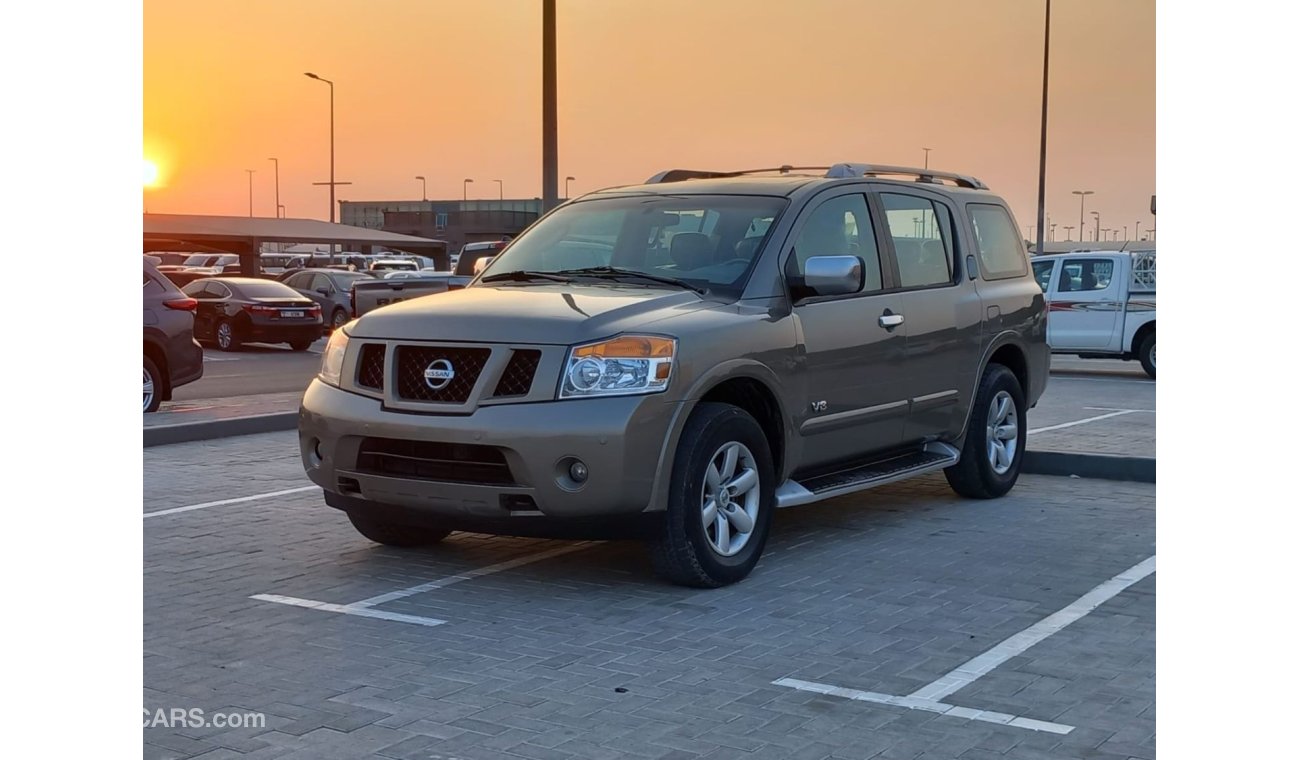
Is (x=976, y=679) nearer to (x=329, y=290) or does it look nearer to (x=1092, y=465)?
(x=1092, y=465)

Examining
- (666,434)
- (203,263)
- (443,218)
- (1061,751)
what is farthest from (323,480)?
(443,218)

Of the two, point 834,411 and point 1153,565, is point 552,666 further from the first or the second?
point 1153,565

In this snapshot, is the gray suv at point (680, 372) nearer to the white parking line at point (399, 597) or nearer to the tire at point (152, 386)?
the white parking line at point (399, 597)

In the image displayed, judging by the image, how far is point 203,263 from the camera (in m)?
72.9

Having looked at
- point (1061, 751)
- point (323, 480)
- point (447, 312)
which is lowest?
point (1061, 751)

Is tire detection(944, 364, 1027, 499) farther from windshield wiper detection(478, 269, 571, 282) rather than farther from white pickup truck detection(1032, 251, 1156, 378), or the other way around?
white pickup truck detection(1032, 251, 1156, 378)

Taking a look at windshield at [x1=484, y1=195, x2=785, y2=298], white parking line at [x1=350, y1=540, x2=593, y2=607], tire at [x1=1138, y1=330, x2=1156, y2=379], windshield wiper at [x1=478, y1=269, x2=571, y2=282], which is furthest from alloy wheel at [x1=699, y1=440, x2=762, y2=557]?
tire at [x1=1138, y1=330, x2=1156, y2=379]

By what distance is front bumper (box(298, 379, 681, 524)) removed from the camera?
630 cm

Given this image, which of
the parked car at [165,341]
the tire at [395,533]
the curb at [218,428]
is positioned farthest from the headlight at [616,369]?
the parked car at [165,341]

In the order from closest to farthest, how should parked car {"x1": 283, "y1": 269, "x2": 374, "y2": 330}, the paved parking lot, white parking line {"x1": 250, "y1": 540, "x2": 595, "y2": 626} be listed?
the paved parking lot < white parking line {"x1": 250, "y1": 540, "x2": 595, "y2": 626} < parked car {"x1": 283, "y1": 269, "x2": 374, "y2": 330}

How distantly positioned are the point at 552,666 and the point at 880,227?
3747 millimetres

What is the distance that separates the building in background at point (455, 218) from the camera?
10788cm

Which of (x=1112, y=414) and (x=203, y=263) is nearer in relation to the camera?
(x=1112, y=414)

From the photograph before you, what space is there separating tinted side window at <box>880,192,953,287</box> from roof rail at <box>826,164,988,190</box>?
0.65 ft
